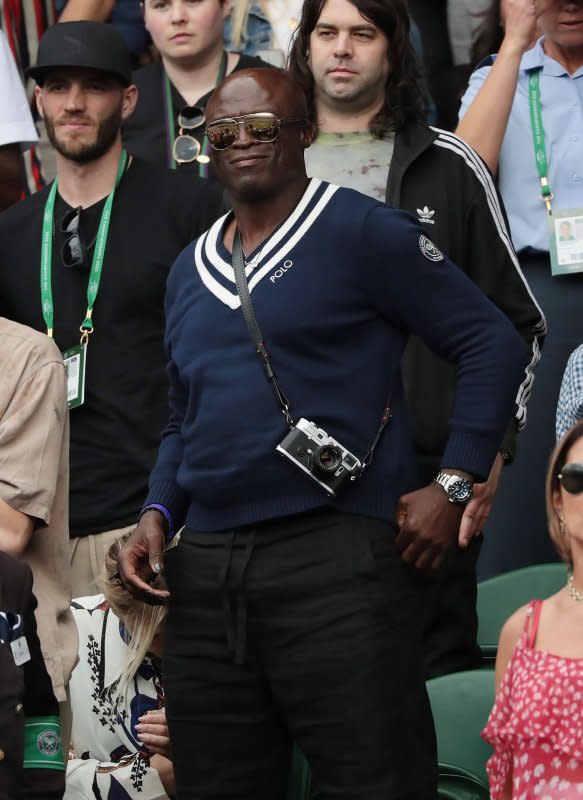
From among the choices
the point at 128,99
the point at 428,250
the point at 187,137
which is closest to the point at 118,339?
the point at 128,99

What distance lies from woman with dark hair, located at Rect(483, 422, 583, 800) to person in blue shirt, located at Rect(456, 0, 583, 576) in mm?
2199

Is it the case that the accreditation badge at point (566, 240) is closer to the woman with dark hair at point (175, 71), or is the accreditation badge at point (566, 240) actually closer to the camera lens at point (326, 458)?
the woman with dark hair at point (175, 71)

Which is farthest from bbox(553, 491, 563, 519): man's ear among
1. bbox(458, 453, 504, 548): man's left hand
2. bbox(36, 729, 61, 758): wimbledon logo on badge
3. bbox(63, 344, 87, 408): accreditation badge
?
bbox(63, 344, 87, 408): accreditation badge

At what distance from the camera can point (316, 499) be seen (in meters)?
3.51

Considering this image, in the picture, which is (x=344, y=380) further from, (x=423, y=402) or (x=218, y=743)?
(x=423, y=402)

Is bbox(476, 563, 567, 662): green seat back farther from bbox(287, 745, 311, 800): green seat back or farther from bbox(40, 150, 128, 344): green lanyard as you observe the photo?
bbox(40, 150, 128, 344): green lanyard

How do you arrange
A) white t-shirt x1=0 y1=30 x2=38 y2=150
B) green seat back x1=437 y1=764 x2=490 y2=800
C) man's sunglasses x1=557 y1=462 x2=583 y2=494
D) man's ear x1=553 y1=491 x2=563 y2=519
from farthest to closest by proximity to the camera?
white t-shirt x1=0 y1=30 x2=38 y2=150
green seat back x1=437 y1=764 x2=490 y2=800
man's ear x1=553 y1=491 x2=563 y2=519
man's sunglasses x1=557 y1=462 x2=583 y2=494

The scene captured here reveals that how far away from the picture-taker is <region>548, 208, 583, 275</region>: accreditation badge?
5.52 meters

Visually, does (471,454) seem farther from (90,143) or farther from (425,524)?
(90,143)

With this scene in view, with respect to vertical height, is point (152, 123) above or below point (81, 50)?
below

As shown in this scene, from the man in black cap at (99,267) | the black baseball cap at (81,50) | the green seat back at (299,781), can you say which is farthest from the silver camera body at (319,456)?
the black baseball cap at (81,50)

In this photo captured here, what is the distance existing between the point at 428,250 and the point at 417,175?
1.25 metres

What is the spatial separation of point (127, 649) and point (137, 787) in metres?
0.40

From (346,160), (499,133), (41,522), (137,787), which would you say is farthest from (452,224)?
(137,787)
